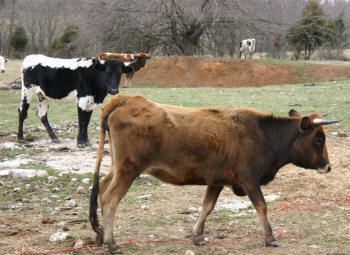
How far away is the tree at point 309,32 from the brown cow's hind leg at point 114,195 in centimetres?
3887

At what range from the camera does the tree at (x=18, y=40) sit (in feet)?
208

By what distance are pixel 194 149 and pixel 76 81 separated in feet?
24.6

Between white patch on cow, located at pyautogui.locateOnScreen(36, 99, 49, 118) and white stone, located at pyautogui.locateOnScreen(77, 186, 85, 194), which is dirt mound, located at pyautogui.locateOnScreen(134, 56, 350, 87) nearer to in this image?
white patch on cow, located at pyautogui.locateOnScreen(36, 99, 49, 118)

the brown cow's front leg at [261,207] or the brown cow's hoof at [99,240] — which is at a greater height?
the brown cow's front leg at [261,207]

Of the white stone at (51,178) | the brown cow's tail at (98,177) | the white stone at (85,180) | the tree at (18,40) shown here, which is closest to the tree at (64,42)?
the tree at (18,40)

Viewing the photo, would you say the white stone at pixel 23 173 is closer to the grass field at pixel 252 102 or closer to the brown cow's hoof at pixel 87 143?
the brown cow's hoof at pixel 87 143

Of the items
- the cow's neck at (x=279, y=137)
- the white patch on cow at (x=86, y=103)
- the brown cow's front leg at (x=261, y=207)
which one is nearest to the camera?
the brown cow's front leg at (x=261, y=207)

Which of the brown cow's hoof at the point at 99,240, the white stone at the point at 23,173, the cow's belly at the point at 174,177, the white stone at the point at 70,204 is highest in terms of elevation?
the cow's belly at the point at 174,177

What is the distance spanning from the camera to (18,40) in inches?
2493

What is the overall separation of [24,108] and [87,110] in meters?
1.93

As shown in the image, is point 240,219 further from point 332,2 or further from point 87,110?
point 332,2

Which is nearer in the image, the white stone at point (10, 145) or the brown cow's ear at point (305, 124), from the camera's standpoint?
the brown cow's ear at point (305, 124)

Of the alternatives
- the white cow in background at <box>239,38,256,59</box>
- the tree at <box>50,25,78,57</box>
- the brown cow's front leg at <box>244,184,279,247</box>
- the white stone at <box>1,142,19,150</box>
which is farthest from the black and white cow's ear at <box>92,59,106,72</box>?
the tree at <box>50,25,78,57</box>

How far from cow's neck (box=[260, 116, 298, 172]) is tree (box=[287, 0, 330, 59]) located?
37.7 metres
